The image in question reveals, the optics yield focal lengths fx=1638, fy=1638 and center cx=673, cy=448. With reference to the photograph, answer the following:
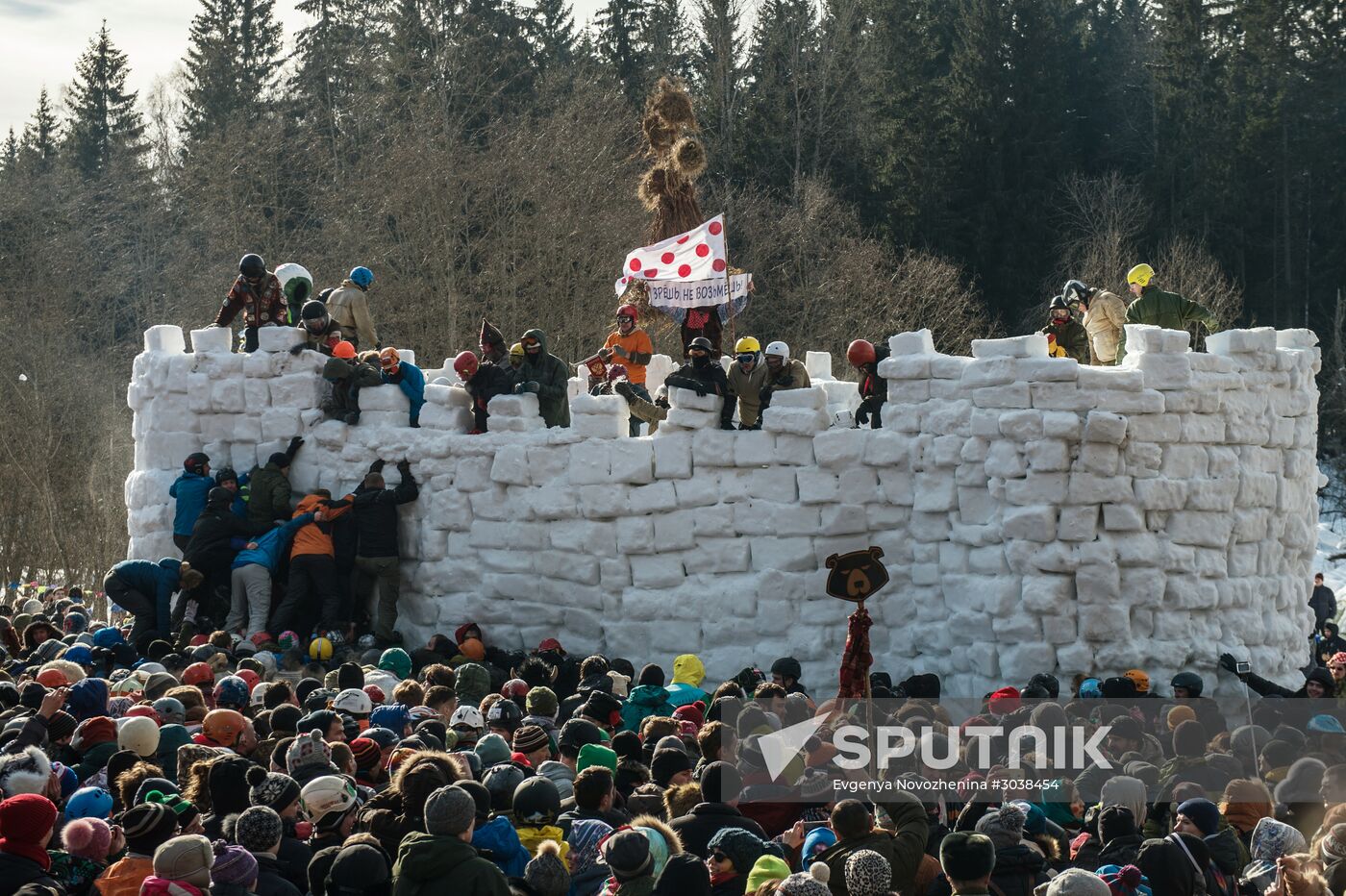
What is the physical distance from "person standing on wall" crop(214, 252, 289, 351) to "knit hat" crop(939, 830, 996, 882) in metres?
12.1

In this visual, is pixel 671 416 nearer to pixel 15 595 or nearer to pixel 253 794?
pixel 253 794

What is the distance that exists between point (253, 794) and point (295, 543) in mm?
8455

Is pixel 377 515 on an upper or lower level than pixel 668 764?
upper

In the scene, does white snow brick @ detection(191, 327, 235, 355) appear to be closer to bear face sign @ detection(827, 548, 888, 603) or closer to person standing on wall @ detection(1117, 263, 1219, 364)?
bear face sign @ detection(827, 548, 888, 603)

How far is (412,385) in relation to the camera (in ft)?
54.1

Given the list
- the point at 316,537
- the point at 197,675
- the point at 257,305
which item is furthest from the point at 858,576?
the point at 257,305

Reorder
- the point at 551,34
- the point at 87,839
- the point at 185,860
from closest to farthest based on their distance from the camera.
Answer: the point at 185,860, the point at 87,839, the point at 551,34

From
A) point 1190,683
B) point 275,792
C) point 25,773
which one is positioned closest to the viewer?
point 275,792

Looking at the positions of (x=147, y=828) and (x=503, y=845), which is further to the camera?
(x=503, y=845)

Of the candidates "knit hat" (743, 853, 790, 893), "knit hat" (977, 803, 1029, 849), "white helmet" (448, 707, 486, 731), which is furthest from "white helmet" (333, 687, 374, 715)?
"knit hat" (977, 803, 1029, 849)

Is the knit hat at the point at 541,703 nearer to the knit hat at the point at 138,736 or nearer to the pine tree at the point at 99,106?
the knit hat at the point at 138,736

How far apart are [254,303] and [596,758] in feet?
32.4

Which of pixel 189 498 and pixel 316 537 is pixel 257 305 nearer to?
pixel 189 498

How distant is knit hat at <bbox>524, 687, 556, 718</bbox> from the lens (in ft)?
34.9
